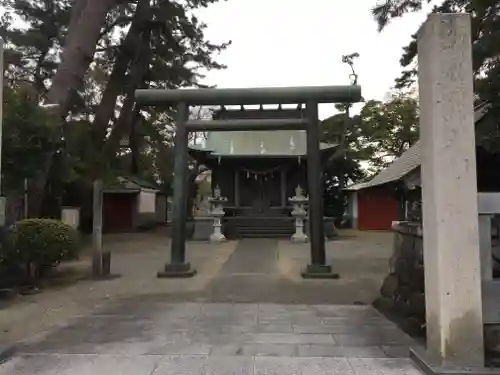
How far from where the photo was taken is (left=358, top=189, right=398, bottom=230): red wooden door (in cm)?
2833

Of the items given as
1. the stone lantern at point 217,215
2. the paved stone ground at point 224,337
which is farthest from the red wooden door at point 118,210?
the paved stone ground at point 224,337

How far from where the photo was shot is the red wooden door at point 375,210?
92.9ft

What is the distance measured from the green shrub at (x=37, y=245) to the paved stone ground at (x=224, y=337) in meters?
1.71

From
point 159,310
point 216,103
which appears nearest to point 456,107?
point 159,310

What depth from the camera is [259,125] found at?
10.7m

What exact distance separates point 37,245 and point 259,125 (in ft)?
16.6

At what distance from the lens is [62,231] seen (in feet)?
30.0

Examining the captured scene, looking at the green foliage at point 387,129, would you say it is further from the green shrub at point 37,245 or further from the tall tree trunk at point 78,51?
the green shrub at point 37,245

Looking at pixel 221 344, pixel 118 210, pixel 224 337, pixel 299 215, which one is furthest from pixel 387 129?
pixel 221 344

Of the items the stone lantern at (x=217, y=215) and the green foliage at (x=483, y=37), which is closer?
the green foliage at (x=483, y=37)

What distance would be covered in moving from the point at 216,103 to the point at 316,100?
2.11 m

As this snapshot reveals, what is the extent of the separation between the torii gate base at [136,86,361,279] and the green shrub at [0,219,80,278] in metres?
2.20

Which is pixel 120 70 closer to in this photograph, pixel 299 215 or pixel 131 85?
pixel 131 85

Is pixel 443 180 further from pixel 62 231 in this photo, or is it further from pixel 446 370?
pixel 62 231
